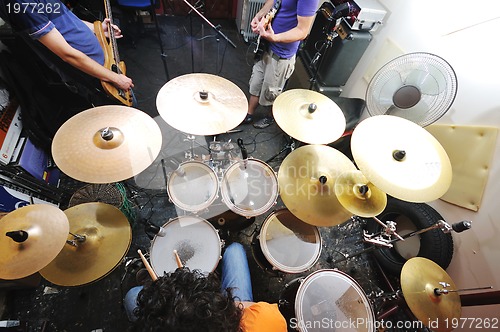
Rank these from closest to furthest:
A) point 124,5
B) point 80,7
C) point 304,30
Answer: point 304,30, point 80,7, point 124,5

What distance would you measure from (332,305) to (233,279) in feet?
2.37

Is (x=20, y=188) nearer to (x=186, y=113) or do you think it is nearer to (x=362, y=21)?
(x=186, y=113)

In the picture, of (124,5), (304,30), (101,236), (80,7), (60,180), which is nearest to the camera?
(101,236)

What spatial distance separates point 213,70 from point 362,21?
2.18 metres

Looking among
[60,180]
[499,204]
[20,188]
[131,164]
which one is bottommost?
[60,180]

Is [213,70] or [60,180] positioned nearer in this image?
[60,180]

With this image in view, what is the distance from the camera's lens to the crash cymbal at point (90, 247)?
1.62m

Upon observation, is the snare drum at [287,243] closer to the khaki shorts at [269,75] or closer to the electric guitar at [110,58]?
the khaki shorts at [269,75]

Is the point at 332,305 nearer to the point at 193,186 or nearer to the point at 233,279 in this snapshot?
the point at 233,279

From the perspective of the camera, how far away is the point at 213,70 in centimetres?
392

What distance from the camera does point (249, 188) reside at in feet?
6.93

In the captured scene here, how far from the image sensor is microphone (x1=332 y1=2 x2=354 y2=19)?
279 centimetres

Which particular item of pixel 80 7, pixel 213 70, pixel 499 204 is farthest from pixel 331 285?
pixel 80 7

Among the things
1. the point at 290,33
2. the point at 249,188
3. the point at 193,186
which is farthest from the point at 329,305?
the point at 290,33
